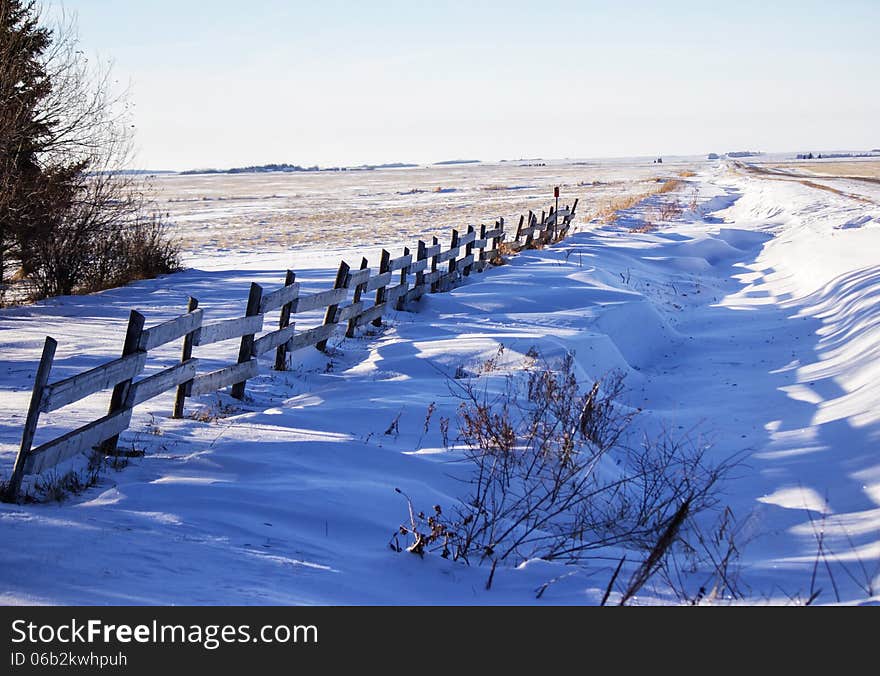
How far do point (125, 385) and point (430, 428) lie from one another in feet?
9.19

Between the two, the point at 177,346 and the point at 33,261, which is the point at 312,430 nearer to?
the point at 177,346

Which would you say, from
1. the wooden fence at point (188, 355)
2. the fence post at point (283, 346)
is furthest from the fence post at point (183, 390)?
the fence post at point (283, 346)

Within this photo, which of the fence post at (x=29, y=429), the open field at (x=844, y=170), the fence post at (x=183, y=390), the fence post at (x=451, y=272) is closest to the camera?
the fence post at (x=29, y=429)

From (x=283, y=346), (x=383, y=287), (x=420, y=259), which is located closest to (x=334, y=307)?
(x=283, y=346)

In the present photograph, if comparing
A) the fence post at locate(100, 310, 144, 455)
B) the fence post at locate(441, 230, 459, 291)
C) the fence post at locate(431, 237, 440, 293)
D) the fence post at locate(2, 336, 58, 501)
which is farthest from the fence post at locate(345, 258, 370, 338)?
the fence post at locate(2, 336, 58, 501)

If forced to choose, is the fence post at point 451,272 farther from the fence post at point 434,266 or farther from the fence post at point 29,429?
the fence post at point 29,429

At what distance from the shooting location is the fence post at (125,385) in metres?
6.19

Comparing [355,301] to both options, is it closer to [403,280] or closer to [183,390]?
[403,280]

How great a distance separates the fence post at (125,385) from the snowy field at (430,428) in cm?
30

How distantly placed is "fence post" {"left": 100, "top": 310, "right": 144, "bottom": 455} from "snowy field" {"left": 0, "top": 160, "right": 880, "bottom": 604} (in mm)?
302

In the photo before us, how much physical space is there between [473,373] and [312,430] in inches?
118

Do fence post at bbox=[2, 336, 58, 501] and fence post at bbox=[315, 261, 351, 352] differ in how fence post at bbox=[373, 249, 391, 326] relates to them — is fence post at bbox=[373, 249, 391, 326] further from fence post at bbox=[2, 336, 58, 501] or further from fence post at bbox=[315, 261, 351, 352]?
fence post at bbox=[2, 336, 58, 501]

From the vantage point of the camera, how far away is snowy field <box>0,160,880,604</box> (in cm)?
445

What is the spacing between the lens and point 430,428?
788 cm
